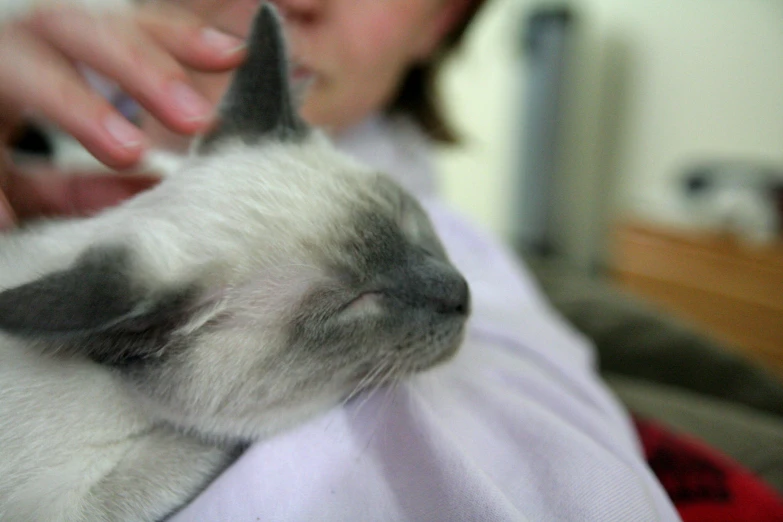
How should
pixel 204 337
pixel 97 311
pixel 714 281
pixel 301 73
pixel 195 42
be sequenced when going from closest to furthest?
pixel 97 311 → pixel 204 337 → pixel 195 42 → pixel 301 73 → pixel 714 281

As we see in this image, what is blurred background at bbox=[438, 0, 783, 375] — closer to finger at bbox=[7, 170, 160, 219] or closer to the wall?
the wall

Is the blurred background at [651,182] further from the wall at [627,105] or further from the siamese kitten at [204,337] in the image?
the siamese kitten at [204,337]

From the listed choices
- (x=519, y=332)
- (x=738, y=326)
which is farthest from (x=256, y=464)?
(x=738, y=326)

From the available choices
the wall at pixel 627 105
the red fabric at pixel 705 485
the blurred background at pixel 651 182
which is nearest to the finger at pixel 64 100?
the red fabric at pixel 705 485

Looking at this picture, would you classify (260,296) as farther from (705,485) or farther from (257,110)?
(705,485)

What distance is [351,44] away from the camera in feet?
3.51

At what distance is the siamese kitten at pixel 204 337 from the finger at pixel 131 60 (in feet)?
0.24

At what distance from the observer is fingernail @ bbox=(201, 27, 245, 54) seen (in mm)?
694

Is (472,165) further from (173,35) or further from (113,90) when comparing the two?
(173,35)

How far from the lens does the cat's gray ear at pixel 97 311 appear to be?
1.47ft

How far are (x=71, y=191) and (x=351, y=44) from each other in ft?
1.86

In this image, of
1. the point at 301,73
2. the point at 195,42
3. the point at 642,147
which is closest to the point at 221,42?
the point at 195,42

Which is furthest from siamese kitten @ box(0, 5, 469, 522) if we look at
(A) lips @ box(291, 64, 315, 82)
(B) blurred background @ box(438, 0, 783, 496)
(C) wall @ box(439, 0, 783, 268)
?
(C) wall @ box(439, 0, 783, 268)

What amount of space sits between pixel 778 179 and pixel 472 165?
162cm
